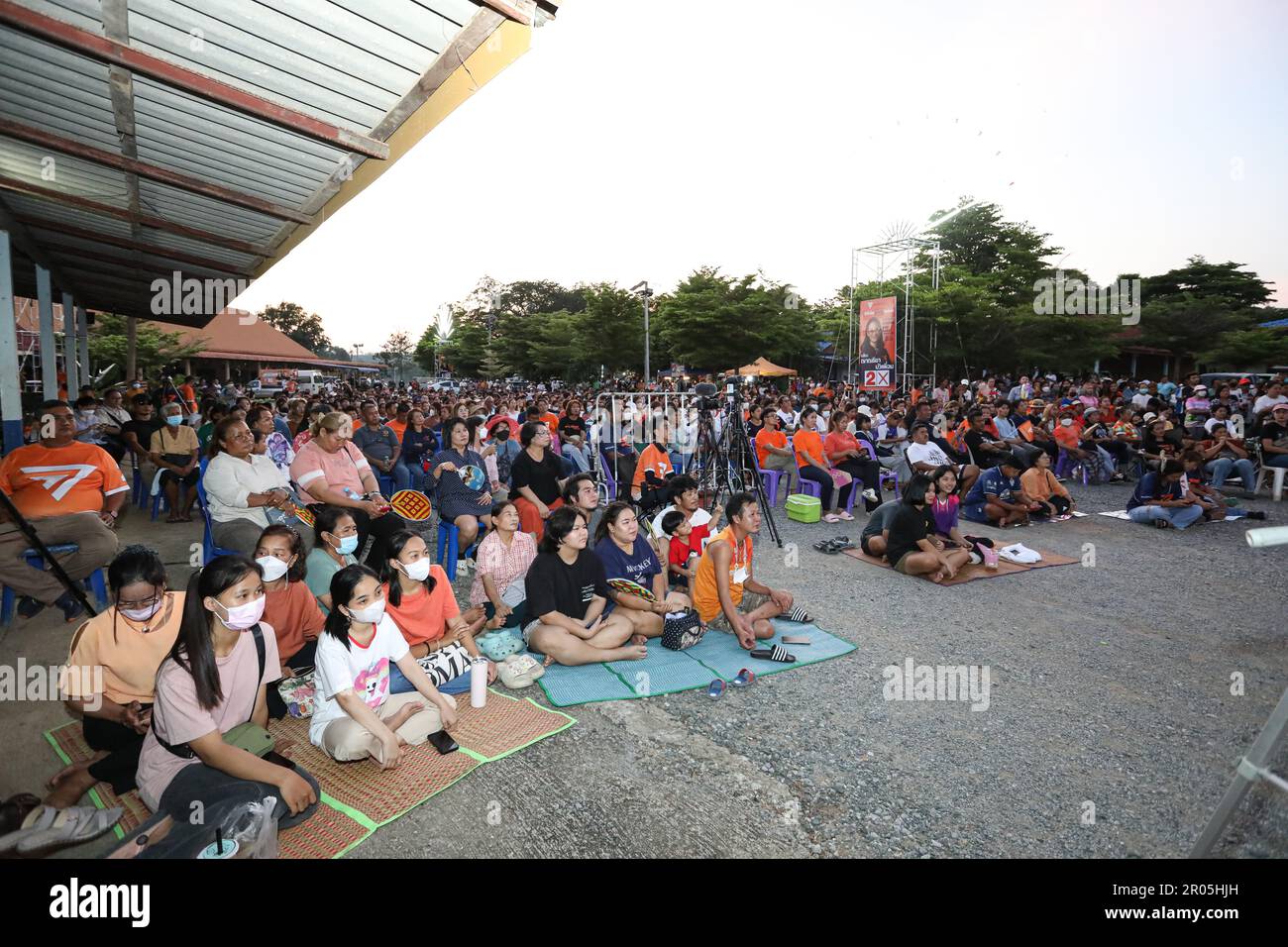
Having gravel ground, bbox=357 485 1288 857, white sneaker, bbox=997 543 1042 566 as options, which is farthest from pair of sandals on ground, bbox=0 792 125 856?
white sneaker, bbox=997 543 1042 566

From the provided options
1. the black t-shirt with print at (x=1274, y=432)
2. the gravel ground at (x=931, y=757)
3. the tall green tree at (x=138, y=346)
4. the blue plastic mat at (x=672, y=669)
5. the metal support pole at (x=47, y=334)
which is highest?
the tall green tree at (x=138, y=346)

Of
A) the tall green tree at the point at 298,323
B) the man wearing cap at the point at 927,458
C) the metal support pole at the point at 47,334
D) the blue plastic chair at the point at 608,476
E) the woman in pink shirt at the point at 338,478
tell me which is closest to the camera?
the woman in pink shirt at the point at 338,478

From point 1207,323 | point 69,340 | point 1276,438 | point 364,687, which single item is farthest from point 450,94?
point 1207,323

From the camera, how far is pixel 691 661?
14.3 feet

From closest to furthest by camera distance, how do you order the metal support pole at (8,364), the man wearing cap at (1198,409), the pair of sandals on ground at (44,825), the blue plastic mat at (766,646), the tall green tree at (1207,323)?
the pair of sandals on ground at (44,825) → the blue plastic mat at (766,646) → the metal support pole at (8,364) → the man wearing cap at (1198,409) → the tall green tree at (1207,323)

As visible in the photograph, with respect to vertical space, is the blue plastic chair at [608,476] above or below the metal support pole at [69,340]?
below

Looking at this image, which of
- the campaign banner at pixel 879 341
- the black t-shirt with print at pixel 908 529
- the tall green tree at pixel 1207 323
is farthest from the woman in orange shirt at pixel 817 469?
the tall green tree at pixel 1207 323

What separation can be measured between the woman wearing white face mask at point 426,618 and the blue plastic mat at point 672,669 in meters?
0.53

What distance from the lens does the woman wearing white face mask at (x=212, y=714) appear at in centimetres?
252

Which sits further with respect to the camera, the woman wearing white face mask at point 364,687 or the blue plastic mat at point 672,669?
the blue plastic mat at point 672,669

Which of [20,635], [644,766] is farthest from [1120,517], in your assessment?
[20,635]

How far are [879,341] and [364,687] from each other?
58.4 feet

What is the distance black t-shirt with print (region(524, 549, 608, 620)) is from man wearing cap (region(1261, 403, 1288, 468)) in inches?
433

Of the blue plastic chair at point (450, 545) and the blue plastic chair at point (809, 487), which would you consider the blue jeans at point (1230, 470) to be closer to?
the blue plastic chair at point (809, 487)
